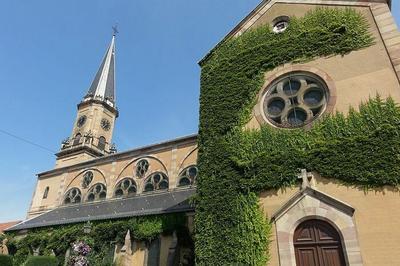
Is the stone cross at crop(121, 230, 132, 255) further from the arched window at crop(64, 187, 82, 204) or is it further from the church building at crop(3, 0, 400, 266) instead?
the arched window at crop(64, 187, 82, 204)

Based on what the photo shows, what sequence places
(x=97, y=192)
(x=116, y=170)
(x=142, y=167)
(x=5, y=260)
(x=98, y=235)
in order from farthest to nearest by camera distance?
(x=97, y=192) < (x=116, y=170) < (x=142, y=167) < (x=5, y=260) < (x=98, y=235)

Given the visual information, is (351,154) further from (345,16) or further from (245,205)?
(345,16)

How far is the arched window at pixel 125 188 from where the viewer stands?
25.1 m

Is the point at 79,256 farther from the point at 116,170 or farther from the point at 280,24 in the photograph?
the point at 116,170

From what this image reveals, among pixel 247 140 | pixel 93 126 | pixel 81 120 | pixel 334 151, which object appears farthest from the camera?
pixel 81 120

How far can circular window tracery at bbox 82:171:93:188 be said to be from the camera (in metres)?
28.6

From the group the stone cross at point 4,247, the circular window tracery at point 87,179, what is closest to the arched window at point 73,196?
the circular window tracery at point 87,179

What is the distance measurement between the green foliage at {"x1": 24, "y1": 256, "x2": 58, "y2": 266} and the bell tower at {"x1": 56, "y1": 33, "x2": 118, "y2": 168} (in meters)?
18.5

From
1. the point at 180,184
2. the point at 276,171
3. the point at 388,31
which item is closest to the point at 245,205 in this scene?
the point at 276,171

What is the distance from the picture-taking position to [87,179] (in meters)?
28.8

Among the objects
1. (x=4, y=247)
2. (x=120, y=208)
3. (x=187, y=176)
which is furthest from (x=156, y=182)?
(x=4, y=247)

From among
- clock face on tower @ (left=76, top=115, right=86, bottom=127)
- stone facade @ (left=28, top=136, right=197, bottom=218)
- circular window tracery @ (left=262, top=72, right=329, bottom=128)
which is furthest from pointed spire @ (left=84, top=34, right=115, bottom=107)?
circular window tracery @ (left=262, top=72, right=329, bottom=128)

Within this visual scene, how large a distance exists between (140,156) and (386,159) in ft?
65.8

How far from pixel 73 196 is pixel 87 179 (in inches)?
79.7
